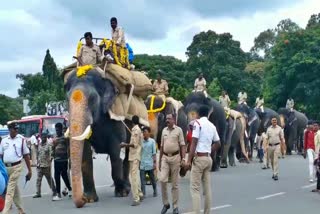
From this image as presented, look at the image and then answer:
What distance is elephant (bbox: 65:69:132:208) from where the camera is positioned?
45.5ft

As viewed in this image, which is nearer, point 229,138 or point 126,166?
point 126,166

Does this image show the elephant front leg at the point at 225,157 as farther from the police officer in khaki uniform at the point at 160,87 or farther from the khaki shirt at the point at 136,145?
the khaki shirt at the point at 136,145

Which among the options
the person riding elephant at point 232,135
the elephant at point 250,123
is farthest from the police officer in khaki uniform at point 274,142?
the elephant at point 250,123

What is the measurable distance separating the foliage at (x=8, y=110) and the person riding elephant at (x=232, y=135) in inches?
1979

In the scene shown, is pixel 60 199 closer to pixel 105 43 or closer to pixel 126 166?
pixel 126 166

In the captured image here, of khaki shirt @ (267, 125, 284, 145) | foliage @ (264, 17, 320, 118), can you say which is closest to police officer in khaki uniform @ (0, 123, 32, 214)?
khaki shirt @ (267, 125, 284, 145)

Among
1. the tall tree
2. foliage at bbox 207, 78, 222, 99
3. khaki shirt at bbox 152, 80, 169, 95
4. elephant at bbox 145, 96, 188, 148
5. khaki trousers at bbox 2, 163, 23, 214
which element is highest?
the tall tree

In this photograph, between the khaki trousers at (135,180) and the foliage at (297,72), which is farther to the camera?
the foliage at (297,72)

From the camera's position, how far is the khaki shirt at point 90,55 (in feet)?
49.9

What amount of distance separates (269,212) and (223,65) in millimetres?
61299

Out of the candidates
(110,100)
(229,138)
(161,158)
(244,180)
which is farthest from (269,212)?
(229,138)

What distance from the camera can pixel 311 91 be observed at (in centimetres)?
5062

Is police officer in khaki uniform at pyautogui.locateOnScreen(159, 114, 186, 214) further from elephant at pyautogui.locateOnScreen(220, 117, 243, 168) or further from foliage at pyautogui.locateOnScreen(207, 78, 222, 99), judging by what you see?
foliage at pyautogui.locateOnScreen(207, 78, 222, 99)

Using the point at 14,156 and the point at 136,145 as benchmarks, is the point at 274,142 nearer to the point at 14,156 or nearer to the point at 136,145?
the point at 136,145
